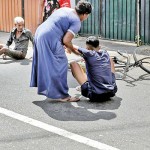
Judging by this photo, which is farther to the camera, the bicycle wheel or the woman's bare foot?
the bicycle wheel

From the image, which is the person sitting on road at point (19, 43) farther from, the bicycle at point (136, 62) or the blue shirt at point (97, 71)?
the blue shirt at point (97, 71)

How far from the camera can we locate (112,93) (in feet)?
24.5

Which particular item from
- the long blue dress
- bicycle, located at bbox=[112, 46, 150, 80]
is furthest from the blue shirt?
bicycle, located at bbox=[112, 46, 150, 80]

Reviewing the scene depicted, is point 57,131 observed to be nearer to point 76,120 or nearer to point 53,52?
point 76,120

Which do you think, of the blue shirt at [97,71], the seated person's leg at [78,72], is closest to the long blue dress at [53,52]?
the seated person's leg at [78,72]

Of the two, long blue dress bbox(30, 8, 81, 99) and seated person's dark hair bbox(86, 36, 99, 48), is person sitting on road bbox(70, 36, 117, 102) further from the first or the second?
long blue dress bbox(30, 8, 81, 99)

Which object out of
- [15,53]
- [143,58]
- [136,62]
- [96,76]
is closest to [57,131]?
[96,76]

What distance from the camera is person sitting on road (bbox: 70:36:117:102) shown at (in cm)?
735

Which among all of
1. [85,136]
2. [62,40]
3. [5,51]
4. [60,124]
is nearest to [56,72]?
[62,40]

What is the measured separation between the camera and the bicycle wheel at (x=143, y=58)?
9.59m

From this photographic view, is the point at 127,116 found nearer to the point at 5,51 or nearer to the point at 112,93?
the point at 112,93

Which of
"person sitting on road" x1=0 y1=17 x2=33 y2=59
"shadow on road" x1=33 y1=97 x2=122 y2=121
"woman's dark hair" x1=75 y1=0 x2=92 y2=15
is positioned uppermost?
"woman's dark hair" x1=75 y1=0 x2=92 y2=15

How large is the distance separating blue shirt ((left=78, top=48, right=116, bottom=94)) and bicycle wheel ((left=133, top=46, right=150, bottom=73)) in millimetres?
2171

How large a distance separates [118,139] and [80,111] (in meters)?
1.32
